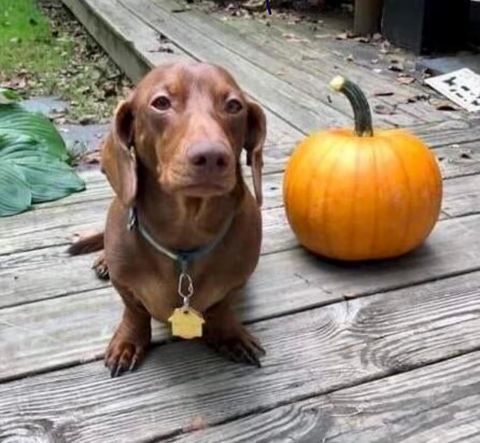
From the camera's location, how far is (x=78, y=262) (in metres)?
2.27

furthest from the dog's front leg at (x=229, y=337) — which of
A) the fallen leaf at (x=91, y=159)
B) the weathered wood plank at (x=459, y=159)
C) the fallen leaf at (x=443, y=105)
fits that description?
the fallen leaf at (x=443, y=105)

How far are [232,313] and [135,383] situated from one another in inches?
10.7

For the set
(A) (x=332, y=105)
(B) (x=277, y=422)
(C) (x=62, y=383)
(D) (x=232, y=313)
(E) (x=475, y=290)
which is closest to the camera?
(B) (x=277, y=422)

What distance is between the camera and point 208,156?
1483 mm

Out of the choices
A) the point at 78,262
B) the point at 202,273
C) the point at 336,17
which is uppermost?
the point at 202,273

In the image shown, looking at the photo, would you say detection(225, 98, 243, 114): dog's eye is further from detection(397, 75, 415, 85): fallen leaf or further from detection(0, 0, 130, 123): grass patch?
detection(0, 0, 130, 123): grass patch

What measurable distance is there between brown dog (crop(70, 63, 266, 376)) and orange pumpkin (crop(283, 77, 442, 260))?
1.14 ft

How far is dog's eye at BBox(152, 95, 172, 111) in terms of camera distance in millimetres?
1591

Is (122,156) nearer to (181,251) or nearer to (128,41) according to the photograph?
(181,251)

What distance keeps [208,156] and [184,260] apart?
33 cm

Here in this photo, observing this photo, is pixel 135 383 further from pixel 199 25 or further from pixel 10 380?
pixel 199 25

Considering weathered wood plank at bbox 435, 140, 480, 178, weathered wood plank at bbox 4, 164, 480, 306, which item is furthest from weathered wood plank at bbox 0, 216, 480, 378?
weathered wood plank at bbox 435, 140, 480, 178

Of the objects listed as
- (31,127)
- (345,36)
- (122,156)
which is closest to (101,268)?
(122,156)

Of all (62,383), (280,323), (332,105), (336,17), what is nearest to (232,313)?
(280,323)
